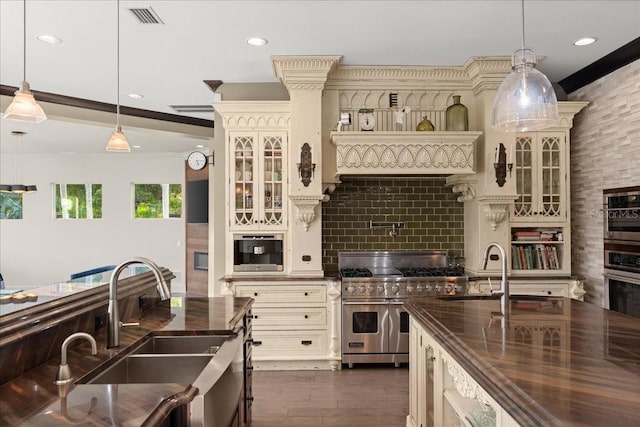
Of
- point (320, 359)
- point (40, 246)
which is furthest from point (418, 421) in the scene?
point (40, 246)

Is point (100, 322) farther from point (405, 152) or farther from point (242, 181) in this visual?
point (405, 152)

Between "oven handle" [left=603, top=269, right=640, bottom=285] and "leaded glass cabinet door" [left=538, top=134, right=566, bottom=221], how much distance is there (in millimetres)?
682

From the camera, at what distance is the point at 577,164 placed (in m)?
4.83

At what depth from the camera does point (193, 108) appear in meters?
6.24

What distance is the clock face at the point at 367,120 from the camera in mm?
4637

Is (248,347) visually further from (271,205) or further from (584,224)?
(584,224)

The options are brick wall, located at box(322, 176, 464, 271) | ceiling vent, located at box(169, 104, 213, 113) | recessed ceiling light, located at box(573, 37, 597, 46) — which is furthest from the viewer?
ceiling vent, located at box(169, 104, 213, 113)

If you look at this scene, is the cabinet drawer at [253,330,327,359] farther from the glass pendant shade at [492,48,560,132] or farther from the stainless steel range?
the glass pendant shade at [492,48,560,132]

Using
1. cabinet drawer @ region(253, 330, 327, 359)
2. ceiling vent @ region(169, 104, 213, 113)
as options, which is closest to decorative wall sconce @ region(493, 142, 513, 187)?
cabinet drawer @ region(253, 330, 327, 359)

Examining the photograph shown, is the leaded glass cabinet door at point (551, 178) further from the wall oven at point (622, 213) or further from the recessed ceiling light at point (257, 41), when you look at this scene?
the recessed ceiling light at point (257, 41)

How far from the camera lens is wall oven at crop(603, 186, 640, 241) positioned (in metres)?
3.89

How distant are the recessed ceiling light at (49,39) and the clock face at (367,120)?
2.76 meters

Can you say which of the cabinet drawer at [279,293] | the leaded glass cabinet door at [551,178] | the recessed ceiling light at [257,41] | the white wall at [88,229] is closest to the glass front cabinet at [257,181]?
the cabinet drawer at [279,293]

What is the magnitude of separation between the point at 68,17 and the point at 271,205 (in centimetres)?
232
